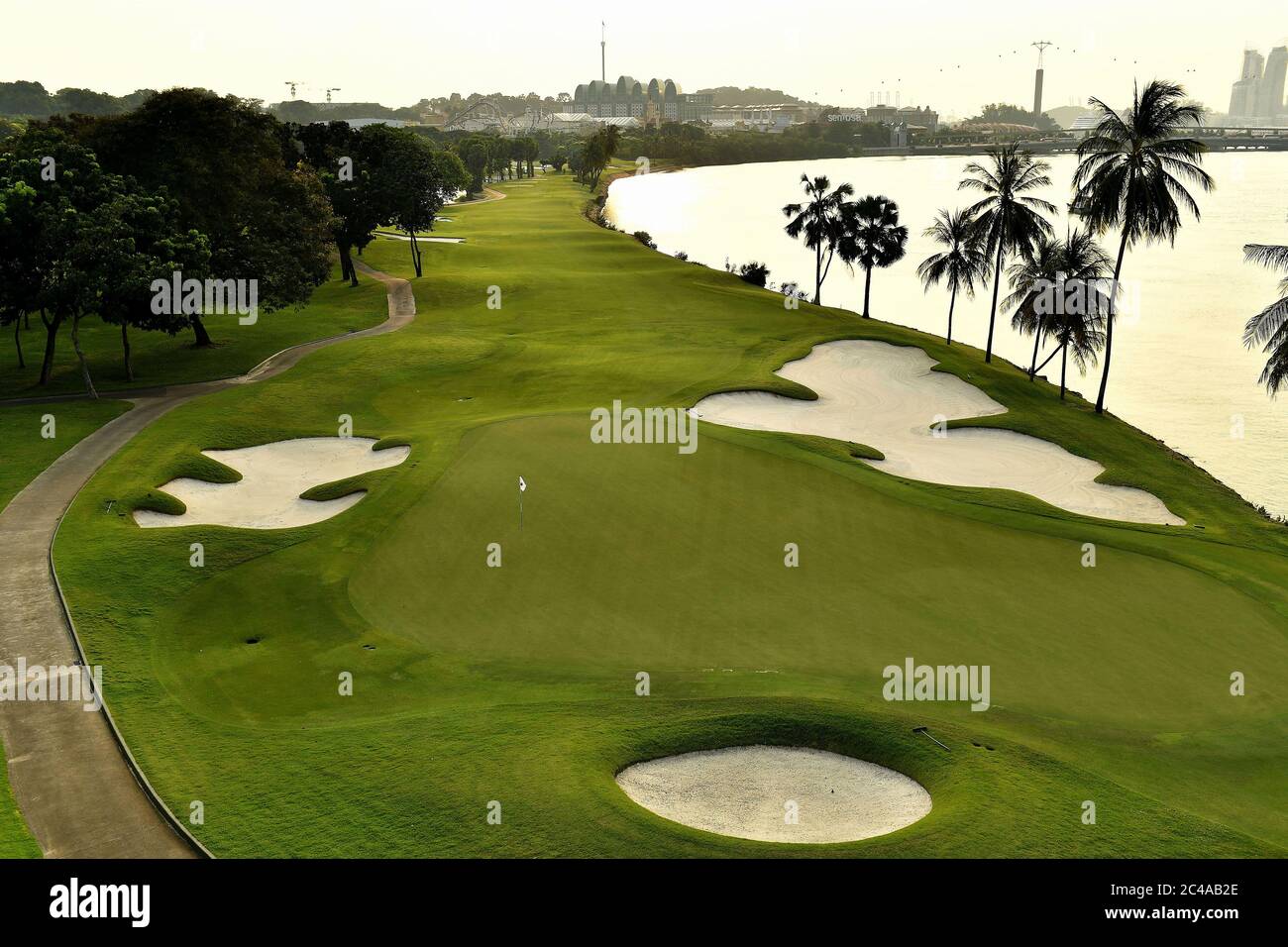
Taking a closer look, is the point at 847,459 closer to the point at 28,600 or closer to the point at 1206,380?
the point at 28,600

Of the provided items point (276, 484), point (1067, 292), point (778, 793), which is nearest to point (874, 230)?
point (1067, 292)

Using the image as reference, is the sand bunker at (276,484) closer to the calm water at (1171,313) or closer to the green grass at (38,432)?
the green grass at (38,432)

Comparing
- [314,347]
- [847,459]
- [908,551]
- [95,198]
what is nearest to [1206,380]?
[847,459]

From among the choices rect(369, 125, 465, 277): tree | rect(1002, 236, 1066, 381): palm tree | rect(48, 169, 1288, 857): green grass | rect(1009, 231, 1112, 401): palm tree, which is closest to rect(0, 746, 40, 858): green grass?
rect(48, 169, 1288, 857): green grass

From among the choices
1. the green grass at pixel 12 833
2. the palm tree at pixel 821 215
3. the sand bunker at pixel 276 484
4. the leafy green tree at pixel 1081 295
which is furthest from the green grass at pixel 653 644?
the palm tree at pixel 821 215

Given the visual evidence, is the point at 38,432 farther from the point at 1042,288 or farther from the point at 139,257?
the point at 1042,288

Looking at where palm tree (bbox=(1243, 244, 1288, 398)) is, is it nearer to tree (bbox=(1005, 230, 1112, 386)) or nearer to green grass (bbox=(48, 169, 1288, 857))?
green grass (bbox=(48, 169, 1288, 857))
